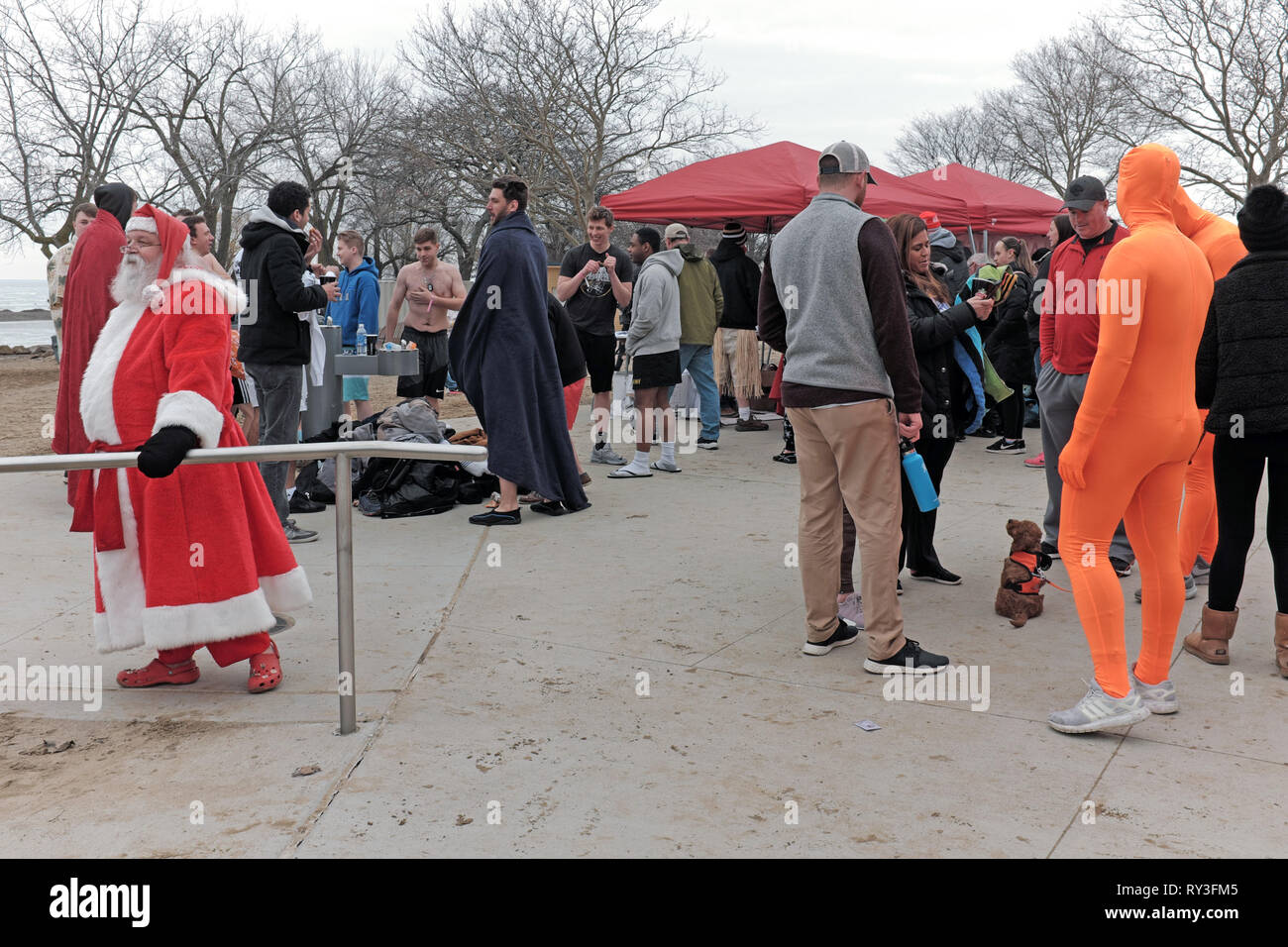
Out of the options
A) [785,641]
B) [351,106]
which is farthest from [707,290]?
[351,106]

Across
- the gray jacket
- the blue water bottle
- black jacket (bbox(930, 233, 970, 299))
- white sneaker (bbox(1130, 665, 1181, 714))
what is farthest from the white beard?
black jacket (bbox(930, 233, 970, 299))

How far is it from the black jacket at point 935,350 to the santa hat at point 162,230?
2994 millimetres

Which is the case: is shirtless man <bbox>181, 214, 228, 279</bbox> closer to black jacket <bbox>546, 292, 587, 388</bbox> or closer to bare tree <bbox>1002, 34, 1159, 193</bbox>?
black jacket <bbox>546, 292, 587, 388</bbox>

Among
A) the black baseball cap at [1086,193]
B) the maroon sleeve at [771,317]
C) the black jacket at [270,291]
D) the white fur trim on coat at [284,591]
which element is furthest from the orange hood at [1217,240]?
the black jacket at [270,291]

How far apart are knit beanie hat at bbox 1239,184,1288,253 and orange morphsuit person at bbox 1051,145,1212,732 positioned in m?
0.61

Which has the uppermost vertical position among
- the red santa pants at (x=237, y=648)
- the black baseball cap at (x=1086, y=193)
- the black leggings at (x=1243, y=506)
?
the black baseball cap at (x=1086, y=193)

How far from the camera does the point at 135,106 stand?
30.9 m

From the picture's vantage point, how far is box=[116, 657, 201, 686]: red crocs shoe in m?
4.25

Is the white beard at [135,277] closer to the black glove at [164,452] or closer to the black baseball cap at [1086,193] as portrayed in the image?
the black glove at [164,452]

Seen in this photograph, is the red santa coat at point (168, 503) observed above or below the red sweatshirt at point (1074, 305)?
below

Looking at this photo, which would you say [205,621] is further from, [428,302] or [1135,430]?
[428,302]

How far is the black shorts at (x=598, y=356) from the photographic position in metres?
8.95

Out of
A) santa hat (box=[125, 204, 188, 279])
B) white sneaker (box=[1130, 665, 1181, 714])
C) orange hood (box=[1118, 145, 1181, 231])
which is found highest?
→ orange hood (box=[1118, 145, 1181, 231])
